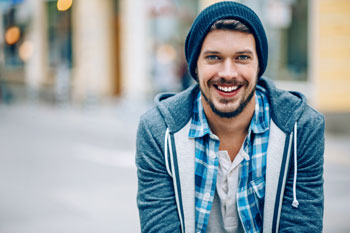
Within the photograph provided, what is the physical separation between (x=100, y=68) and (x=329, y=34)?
8792mm

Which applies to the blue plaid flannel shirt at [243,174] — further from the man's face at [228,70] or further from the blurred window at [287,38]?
the blurred window at [287,38]

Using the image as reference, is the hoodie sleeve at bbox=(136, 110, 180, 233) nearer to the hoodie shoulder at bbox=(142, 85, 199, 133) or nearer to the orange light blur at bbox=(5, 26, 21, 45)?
the hoodie shoulder at bbox=(142, 85, 199, 133)

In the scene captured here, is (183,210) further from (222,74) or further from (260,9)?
(260,9)

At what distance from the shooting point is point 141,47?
51.6 feet

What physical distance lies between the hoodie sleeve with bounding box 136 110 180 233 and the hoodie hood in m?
0.06

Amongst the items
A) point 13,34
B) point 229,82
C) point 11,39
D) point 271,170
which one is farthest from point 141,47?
point 271,170

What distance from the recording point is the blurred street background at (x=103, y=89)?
659cm

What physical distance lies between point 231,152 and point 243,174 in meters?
0.13

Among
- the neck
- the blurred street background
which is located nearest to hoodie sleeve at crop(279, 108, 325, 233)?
the neck

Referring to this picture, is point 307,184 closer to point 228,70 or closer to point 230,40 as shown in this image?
point 228,70

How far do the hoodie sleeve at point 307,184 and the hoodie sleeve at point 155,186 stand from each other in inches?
19.5

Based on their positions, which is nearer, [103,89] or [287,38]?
[287,38]

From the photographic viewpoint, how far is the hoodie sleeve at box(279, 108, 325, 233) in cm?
222

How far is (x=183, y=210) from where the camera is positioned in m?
2.28
